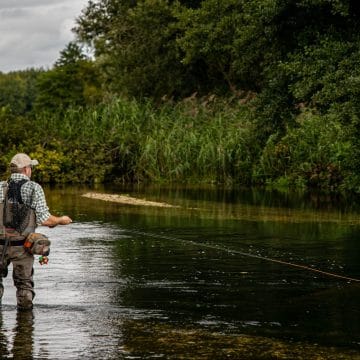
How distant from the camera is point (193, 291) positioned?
468 inches

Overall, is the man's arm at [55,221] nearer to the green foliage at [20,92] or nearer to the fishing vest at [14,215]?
the fishing vest at [14,215]

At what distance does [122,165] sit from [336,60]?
1774 cm

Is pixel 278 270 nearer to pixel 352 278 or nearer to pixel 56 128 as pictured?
pixel 352 278

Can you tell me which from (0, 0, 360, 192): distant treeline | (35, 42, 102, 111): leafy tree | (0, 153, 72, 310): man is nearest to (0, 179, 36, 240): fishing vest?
(0, 153, 72, 310): man

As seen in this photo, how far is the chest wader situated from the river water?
727 millimetres

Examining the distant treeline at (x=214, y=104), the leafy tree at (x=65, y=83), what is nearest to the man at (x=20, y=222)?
the distant treeline at (x=214, y=104)

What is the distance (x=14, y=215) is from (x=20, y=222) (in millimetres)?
95

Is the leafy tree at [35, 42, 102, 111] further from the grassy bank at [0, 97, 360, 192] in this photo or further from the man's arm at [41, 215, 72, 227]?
the man's arm at [41, 215, 72, 227]

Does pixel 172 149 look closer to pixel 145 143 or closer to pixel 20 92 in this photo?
pixel 145 143

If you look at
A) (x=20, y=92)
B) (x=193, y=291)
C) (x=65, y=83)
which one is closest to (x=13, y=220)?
(x=193, y=291)

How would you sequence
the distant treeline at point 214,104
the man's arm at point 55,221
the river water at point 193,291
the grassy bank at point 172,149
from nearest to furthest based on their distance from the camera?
1. the river water at point 193,291
2. the man's arm at point 55,221
3. the distant treeline at point 214,104
4. the grassy bank at point 172,149

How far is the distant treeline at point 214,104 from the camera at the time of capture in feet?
72.9

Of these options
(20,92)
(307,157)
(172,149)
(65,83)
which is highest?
(20,92)

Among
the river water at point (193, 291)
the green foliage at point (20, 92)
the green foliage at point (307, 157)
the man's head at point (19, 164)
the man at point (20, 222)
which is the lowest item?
the river water at point (193, 291)
